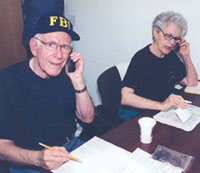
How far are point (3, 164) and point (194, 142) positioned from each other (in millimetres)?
935

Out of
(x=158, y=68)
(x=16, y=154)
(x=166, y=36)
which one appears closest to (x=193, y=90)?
(x=158, y=68)

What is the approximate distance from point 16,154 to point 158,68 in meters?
1.21

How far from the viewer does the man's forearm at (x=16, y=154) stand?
1.01 metres

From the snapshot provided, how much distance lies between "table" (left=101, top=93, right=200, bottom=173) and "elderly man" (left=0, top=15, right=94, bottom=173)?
0.33 metres

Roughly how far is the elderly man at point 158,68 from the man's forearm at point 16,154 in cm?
83

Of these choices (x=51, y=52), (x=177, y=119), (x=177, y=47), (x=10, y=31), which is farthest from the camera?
(x=10, y=31)

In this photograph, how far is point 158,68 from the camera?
1.82 m

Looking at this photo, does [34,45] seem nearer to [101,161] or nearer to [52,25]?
[52,25]

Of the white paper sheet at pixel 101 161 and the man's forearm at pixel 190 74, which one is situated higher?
the man's forearm at pixel 190 74

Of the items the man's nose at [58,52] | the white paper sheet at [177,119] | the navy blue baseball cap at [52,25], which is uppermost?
the navy blue baseball cap at [52,25]

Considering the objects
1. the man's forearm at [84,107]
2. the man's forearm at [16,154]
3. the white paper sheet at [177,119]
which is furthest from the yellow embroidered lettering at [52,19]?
the white paper sheet at [177,119]

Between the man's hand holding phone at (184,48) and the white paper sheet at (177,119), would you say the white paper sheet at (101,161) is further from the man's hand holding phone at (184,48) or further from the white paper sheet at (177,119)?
the man's hand holding phone at (184,48)

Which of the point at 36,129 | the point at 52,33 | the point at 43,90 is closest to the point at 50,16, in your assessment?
the point at 52,33

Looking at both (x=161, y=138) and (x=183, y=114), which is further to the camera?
(x=183, y=114)
